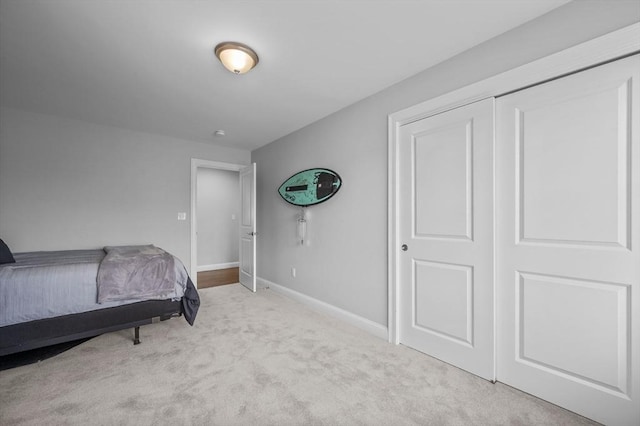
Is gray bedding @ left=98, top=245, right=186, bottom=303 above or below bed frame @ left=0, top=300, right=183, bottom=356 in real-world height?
above

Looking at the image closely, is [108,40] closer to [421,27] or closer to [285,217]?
[421,27]

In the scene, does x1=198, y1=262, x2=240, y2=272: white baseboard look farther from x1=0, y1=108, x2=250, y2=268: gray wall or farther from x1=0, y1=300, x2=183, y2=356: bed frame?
x1=0, y1=300, x2=183, y2=356: bed frame

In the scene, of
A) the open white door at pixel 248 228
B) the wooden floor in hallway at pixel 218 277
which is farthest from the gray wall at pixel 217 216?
the open white door at pixel 248 228

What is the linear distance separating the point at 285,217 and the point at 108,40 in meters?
2.68

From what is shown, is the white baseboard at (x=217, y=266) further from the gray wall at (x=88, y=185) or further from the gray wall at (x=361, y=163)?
the gray wall at (x=361, y=163)

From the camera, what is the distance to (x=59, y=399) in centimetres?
169

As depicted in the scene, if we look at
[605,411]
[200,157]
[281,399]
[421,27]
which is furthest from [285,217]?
[605,411]

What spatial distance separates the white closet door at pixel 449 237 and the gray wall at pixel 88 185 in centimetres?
351

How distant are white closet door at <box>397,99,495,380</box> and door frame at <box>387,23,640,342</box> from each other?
0.05 m

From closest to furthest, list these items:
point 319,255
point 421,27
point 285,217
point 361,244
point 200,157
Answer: point 421,27, point 361,244, point 319,255, point 285,217, point 200,157

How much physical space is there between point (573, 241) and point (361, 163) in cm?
178

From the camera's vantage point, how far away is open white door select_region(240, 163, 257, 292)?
4168 mm

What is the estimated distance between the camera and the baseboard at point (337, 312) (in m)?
2.60

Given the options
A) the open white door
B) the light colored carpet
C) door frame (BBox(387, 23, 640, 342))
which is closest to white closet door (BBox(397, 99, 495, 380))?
door frame (BBox(387, 23, 640, 342))
